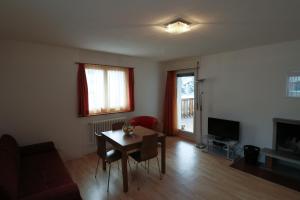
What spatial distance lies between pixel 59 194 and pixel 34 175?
918 millimetres

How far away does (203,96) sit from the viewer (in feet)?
14.6

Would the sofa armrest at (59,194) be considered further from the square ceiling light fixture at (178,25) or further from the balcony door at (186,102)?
the balcony door at (186,102)

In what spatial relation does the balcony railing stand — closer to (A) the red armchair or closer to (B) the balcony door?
(B) the balcony door

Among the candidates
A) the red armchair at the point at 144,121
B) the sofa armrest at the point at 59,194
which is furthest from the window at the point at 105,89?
the sofa armrest at the point at 59,194

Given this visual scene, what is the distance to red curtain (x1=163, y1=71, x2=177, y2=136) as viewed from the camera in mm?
5242

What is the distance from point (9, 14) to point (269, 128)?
4581 mm

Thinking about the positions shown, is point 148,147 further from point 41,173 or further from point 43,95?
point 43,95

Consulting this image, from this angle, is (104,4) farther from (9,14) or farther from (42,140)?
(42,140)

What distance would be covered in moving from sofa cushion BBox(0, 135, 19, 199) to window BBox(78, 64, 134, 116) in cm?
146

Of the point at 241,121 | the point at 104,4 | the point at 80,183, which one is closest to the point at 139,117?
the point at 80,183

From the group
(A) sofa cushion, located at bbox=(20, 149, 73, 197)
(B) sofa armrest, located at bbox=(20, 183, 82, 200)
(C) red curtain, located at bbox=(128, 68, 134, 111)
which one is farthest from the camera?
(C) red curtain, located at bbox=(128, 68, 134, 111)

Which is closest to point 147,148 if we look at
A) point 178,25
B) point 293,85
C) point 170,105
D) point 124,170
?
point 124,170

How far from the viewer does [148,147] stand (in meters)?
2.68

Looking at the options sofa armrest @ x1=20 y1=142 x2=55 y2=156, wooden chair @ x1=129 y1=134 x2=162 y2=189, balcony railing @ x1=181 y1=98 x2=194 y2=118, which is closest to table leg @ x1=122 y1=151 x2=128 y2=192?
wooden chair @ x1=129 y1=134 x2=162 y2=189
